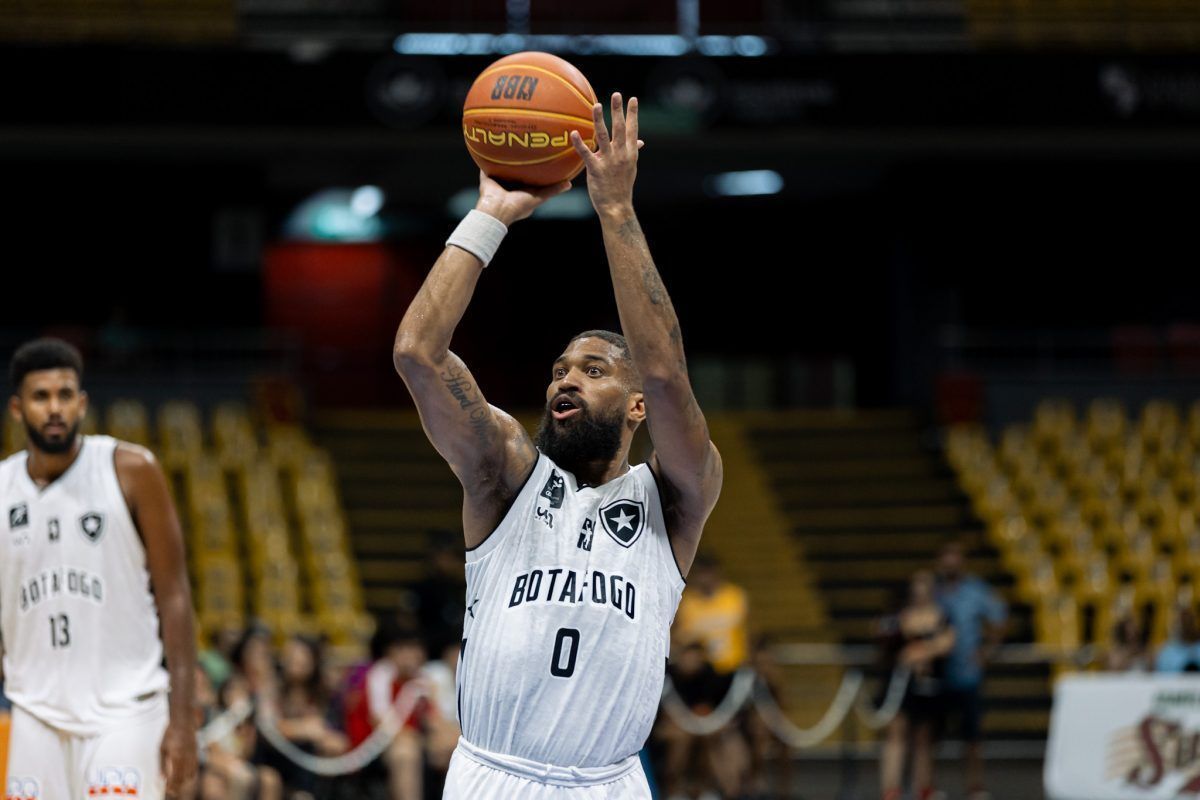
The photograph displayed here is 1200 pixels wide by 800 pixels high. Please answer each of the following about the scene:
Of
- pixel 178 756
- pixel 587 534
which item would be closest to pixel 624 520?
pixel 587 534

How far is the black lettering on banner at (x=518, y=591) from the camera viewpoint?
433 cm

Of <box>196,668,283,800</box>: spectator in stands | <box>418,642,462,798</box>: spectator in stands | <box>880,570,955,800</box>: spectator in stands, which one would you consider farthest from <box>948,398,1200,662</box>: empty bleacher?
<box>196,668,283,800</box>: spectator in stands

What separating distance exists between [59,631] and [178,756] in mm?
553

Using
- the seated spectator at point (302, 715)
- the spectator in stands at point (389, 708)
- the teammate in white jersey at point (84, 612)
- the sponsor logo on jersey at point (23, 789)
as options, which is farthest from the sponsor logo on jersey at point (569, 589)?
the spectator in stands at point (389, 708)

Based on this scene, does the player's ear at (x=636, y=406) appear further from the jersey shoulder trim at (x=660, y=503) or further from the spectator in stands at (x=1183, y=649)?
the spectator in stands at (x=1183, y=649)

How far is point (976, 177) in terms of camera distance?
23.7 meters

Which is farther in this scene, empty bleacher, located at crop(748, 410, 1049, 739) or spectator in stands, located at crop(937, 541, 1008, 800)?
empty bleacher, located at crop(748, 410, 1049, 739)

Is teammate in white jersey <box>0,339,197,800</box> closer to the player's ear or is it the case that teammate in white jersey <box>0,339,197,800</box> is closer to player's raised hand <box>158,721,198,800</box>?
player's raised hand <box>158,721,198,800</box>

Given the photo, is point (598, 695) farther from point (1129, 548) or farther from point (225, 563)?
point (1129, 548)

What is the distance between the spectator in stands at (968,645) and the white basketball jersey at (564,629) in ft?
30.0

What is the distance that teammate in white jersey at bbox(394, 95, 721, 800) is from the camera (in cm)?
426

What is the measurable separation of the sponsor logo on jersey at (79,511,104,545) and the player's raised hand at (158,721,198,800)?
0.65 metres

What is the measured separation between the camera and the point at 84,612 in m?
5.70

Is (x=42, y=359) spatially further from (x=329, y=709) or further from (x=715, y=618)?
(x=715, y=618)
